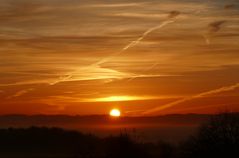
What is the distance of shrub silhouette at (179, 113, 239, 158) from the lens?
42.4m

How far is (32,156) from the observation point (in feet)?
233

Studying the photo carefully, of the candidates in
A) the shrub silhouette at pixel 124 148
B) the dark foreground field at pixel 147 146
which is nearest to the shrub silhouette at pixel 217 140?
the dark foreground field at pixel 147 146

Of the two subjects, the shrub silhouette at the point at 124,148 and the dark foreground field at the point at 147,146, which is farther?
the shrub silhouette at the point at 124,148

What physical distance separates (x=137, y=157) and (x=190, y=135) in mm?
7010

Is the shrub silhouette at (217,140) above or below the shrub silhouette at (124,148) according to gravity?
below

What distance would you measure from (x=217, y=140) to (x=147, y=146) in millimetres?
11052

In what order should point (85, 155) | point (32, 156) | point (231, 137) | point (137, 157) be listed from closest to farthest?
point (231, 137) < point (137, 157) < point (85, 155) < point (32, 156)

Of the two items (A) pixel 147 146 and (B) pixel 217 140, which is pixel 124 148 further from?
(B) pixel 217 140

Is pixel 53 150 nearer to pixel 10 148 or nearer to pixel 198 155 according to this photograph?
pixel 10 148

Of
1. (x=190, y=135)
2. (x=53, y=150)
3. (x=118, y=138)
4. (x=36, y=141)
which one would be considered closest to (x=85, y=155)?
(x=118, y=138)

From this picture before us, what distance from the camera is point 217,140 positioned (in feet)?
140

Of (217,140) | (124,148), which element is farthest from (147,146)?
(217,140)

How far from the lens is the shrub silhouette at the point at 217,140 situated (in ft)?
139

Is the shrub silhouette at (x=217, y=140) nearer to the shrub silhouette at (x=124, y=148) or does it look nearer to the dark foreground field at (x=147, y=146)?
the dark foreground field at (x=147, y=146)
